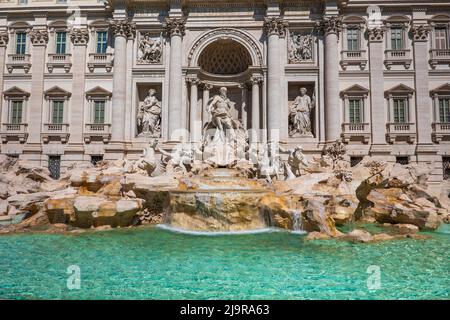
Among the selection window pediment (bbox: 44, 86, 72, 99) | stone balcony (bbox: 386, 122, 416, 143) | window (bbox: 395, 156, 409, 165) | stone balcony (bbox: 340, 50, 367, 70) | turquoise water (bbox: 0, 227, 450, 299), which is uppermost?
stone balcony (bbox: 340, 50, 367, 70)

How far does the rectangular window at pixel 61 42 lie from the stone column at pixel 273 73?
1332cm

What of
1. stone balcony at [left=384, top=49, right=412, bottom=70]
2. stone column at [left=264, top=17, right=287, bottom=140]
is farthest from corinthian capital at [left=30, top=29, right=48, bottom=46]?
stone balcony at [left=384, top=49, right=412, bottom=70]

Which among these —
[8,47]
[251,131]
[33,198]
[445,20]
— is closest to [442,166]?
[445,20]

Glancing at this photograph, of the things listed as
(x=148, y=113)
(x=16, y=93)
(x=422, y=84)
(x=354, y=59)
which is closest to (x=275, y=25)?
(x=354, y=59)

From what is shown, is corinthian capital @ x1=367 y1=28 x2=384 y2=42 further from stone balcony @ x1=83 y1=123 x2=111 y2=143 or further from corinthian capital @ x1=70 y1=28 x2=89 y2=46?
corinthian capital @ x1=70 y1=28 x2=89 y2=46

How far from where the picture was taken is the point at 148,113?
20125 millimetres

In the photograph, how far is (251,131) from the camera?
1984cm

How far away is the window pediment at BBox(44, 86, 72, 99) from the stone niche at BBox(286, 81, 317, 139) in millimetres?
14290

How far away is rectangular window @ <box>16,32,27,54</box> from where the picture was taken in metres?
21.2

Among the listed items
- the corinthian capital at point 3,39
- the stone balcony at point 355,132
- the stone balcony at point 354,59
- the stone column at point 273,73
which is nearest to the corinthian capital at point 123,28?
the corinthian capital at point 3,39

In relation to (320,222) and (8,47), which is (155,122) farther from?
(320,222)

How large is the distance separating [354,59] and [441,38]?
5661mm

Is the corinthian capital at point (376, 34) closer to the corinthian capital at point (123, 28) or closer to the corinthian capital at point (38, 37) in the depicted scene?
the corinthian capital at point (123, 28)

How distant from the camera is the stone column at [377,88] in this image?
19.4m
